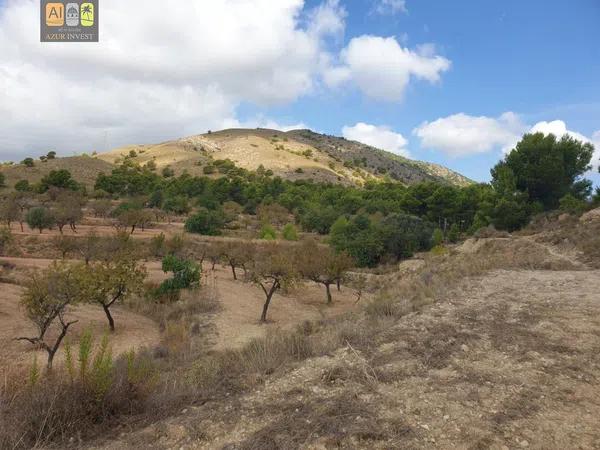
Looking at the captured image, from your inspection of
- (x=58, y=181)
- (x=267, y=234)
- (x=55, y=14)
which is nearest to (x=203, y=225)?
(x=267, y=234)

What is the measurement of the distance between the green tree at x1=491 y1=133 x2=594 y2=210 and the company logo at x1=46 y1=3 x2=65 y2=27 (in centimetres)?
3022

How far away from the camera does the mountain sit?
81.2 metres

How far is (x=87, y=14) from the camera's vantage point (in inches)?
687

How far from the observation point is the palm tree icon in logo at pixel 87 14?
17.4 meters

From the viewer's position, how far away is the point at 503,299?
991cm

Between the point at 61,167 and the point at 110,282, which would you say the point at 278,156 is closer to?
the point at 61,167

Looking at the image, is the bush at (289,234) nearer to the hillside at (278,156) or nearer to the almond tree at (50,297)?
the almond tree at (50,297)

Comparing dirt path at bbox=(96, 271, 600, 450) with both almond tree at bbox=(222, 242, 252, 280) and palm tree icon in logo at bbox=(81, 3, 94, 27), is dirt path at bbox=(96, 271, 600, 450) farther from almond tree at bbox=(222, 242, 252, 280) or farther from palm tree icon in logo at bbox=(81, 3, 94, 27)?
almond tree at bbox=(222, 242, 252, 280)

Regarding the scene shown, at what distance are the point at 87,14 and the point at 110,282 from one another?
38.2ft

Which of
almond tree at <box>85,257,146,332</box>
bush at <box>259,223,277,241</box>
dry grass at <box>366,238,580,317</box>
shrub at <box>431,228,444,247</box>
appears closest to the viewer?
dry grass at <box>366,238,580,317</box>

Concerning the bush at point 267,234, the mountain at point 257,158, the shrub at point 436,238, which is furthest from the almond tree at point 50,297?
the mountain at point 257,158

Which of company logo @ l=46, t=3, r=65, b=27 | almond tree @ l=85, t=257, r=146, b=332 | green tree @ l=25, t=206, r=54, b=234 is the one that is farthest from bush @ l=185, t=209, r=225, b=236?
company logo @ l=46, t=3, r=65, b=27

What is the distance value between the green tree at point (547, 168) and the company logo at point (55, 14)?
30.2 m

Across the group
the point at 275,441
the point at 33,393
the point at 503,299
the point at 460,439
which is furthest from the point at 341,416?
the point at 503,299
